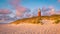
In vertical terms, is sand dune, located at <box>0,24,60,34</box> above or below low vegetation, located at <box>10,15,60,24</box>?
below

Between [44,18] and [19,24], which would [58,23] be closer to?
[44,18]

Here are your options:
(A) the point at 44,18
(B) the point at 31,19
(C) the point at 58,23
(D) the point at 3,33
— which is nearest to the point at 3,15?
(D) the point at 3,33

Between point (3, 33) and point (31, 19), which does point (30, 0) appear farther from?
point (3, 33)

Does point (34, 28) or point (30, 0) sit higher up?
point (30, 0)

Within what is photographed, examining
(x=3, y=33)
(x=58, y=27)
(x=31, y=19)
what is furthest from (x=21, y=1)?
(x=58, y=27)

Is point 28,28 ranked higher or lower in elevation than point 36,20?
lower

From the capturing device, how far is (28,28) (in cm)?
→ 238

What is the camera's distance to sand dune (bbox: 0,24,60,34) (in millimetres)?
2354

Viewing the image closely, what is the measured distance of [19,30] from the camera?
2.36 metres

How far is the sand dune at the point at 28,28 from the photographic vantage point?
2.35m

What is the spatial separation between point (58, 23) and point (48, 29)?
9.4 inches

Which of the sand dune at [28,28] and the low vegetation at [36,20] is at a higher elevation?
the low vegetation at [36,20]

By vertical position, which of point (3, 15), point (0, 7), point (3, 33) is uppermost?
point (0, 7)

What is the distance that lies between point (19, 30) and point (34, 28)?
307 millimetres
